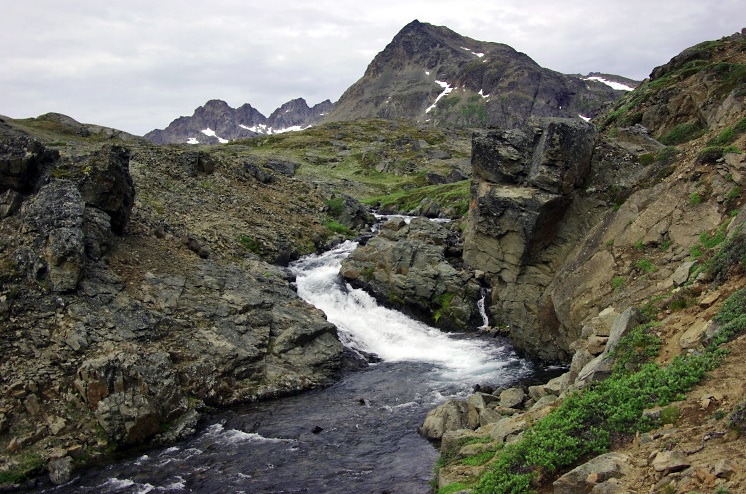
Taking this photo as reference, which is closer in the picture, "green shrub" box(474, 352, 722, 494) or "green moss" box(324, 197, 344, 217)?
"green shrub" box(474, 352, 722, 494)

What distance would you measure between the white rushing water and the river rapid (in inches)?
4.9

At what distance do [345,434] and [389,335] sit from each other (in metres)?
14.5

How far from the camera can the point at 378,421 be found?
85.6 ft

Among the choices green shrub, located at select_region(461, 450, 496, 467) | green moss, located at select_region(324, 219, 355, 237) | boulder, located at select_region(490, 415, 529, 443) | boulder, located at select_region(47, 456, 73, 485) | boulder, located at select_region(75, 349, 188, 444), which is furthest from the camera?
green moss, located at select_region(324, 219, 355, 237)

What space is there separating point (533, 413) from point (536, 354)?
1562 centimetres

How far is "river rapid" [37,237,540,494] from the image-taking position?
67.7ft

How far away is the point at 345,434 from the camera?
2472 cm

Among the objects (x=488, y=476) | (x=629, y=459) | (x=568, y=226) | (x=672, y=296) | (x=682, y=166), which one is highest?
(x=682, y=166)

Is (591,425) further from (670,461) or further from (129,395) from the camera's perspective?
(129,395)

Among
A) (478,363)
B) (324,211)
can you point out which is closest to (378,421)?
(478,363)

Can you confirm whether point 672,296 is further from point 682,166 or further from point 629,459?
point 682,166

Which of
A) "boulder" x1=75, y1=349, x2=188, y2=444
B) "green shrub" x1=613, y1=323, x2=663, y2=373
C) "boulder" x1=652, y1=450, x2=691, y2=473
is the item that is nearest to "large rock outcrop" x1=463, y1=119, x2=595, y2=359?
"green shrub" x1=613, y1=323, x2=663, y2=373

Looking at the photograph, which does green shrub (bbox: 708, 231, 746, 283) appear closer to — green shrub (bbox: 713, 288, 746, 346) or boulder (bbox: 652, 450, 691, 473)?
green shrub (bbox: 713, 288, 746, 346)

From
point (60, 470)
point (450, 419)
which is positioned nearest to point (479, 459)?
point (450, 419)
